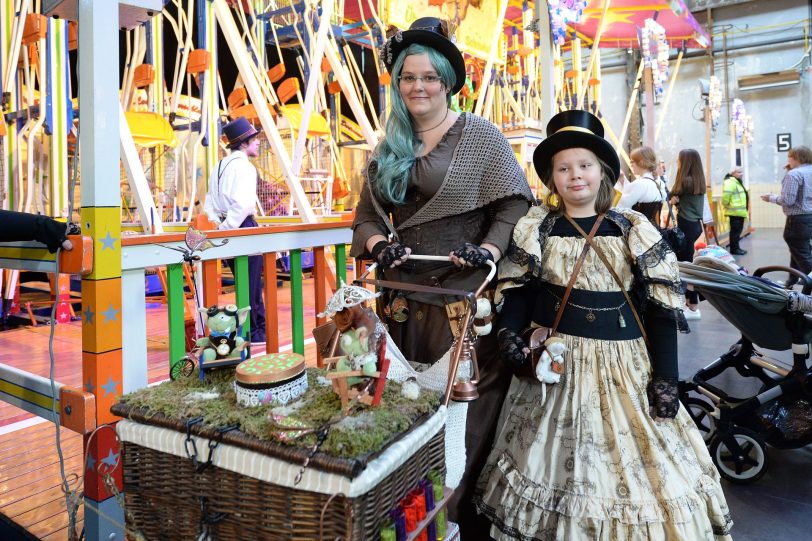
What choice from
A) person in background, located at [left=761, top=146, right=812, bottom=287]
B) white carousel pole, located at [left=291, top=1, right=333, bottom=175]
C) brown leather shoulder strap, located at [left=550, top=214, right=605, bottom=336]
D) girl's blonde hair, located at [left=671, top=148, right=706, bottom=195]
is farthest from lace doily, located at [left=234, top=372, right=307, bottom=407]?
person in background, located at [left=761, top=146, right=812, bottom=287]

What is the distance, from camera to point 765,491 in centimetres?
208

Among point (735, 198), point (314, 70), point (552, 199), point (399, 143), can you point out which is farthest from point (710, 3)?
point (399, 143)

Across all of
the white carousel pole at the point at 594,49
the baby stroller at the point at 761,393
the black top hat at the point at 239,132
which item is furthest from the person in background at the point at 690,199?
the black top hat at the point at 239,132

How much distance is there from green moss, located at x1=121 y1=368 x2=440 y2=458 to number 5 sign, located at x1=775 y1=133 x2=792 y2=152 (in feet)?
56.2

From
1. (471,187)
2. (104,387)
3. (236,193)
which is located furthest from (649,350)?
(236,193)

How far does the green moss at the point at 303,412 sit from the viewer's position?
3.18 ft

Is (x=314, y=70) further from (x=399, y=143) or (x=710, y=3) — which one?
(x=710, y=3)

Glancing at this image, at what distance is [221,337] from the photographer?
4.30 ft

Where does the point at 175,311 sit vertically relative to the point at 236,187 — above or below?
below

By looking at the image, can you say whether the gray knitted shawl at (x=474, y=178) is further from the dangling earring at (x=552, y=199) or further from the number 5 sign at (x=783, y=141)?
the number 5 sign at (x=783, y=141)

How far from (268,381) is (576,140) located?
109 centimetres

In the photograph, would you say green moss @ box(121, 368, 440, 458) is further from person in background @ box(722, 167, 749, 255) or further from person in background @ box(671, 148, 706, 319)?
person in background @ box(722, 167, 749, 255)

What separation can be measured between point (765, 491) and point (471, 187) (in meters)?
1.60

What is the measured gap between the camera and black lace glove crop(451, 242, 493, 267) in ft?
4.85
